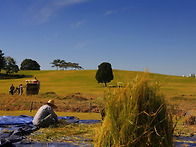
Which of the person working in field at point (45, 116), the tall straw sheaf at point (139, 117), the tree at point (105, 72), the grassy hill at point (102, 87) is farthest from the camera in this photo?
the tree at point (105, 72)

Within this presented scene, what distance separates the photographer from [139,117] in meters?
4.98

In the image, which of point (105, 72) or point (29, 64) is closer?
point (105, 72)

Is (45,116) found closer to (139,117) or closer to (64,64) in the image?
(139,117)

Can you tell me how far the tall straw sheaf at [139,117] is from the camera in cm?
491

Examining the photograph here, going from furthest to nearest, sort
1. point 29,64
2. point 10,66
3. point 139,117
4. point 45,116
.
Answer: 1. point 29,64
2. point 10,66
3. point 45,116
4. point 139,117

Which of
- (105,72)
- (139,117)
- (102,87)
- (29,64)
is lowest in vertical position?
(102,87)

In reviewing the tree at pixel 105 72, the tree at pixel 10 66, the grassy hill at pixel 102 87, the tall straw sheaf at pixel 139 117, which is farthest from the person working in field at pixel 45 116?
the tree at pixel 10 66

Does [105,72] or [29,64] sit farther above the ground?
[29,64]

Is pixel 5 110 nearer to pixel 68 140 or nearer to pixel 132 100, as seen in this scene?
pixel 68 140

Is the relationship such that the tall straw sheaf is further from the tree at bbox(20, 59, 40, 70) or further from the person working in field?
the tree at bbox(20, 59, 40, 70)

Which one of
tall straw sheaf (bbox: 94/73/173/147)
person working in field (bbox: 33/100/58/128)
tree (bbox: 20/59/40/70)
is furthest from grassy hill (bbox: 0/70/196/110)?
tree (bbox: 20/59/40/70)

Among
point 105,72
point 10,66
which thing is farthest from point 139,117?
point 10,66

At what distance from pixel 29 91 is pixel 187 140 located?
22.9m

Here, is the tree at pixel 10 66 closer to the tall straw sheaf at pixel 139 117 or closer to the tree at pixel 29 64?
the tree at pixel 29 64
